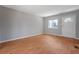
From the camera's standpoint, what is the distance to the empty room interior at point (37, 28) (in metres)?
3.05

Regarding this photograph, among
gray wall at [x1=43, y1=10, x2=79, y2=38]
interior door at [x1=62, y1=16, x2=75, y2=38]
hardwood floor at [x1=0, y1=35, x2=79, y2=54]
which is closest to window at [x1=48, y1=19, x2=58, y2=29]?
gray wall at [x1=43, y1=10, x2=79, y2=38]

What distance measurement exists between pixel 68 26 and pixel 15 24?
11.9 ft

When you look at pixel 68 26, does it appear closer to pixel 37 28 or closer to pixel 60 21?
pixel 60 21

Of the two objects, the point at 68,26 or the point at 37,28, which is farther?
the point at 37,28

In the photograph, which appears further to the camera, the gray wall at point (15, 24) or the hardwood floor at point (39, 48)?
the gray wall at point (15, 24)

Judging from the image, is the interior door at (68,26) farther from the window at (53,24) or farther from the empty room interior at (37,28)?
the window at (53,24)

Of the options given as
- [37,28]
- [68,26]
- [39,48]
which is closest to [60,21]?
[68,26]

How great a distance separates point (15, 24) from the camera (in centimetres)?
427

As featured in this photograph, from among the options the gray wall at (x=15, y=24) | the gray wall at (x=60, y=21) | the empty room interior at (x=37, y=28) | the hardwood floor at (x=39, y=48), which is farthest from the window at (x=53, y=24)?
the hardwood floor at (x=39, y=48)

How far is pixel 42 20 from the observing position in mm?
7480
